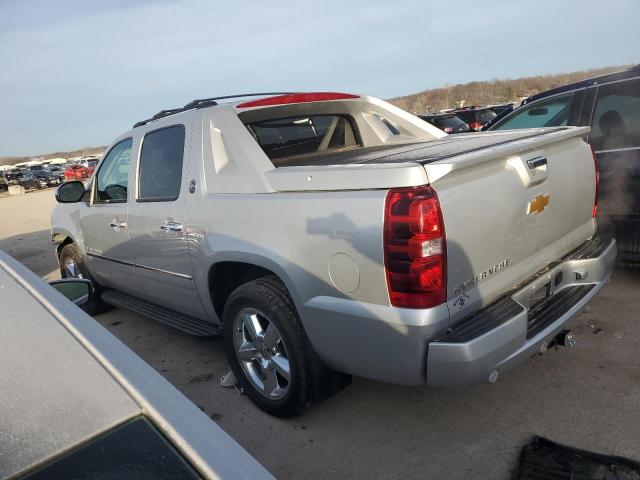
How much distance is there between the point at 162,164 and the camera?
12.3 ft

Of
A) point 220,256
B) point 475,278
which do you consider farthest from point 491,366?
point 220,256

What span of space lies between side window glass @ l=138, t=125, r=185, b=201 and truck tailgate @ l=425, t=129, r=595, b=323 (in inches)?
78.5

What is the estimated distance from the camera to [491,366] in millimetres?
2281

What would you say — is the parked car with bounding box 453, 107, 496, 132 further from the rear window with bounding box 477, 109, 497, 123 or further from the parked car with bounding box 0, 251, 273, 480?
the parked car with bounding box 0, 251, 273, 480

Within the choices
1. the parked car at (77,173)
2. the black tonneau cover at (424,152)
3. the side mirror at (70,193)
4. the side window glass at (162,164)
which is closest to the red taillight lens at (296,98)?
the black tonneau cover at (424,152)

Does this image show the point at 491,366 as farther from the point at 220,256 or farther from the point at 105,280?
the point at 105,280

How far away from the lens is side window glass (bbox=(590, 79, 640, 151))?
427 cm

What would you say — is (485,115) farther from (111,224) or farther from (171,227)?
(171,227)

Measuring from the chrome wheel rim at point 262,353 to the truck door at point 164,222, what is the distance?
1.83 ft

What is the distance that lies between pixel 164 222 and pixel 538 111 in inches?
153

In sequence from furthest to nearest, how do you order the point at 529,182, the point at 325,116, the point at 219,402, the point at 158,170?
the point at 325,116 < the point at 158,170 < the point at 219,402 < the point at 529,182

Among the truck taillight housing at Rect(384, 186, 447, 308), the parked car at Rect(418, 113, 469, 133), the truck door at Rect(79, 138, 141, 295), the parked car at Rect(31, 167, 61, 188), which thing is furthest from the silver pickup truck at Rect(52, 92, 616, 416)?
the parked car at Rect(31, 167, 61, 188)

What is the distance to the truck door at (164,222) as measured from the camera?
11.4ft

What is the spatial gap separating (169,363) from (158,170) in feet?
4.99
